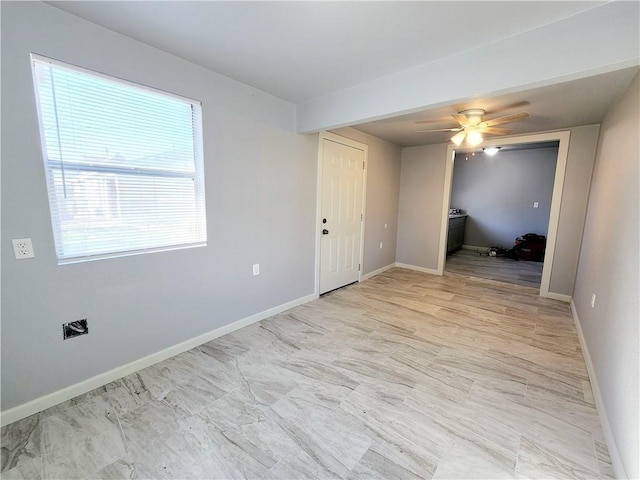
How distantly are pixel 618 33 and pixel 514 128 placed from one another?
8.24 feet

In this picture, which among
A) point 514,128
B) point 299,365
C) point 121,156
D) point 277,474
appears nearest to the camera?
point 277,474

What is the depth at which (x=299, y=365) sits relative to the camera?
2291 millimetres

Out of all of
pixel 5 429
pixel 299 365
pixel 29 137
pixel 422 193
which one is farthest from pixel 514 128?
pixel 5 429

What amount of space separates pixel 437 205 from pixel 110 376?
16.3 feet

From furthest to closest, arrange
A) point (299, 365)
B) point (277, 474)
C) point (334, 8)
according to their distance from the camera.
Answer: point (299, 365) → point (334, 8) → point (277, 474)

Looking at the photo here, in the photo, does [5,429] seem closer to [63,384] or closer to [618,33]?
[63,384]

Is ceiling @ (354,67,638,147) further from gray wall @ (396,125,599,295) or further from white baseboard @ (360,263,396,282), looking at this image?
white baseboard @ (360,263,396,282)

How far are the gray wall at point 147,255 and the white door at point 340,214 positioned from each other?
0.30 meters

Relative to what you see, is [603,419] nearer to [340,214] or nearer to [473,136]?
[473,136]

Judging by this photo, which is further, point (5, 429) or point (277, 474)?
point (5, 429)

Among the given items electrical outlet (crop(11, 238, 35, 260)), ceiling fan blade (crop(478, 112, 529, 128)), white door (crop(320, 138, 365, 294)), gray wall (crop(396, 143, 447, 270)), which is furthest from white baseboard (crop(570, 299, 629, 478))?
electrical outlet (crop(11, 238, 35, 260))

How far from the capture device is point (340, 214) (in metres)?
4.00

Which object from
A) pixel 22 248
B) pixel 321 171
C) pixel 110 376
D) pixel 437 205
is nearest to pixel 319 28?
pixel 321 171

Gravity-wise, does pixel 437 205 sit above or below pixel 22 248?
above
